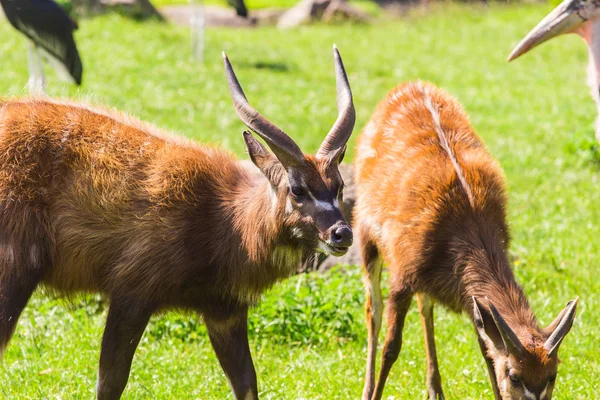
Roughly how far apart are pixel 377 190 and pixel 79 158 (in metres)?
2.21

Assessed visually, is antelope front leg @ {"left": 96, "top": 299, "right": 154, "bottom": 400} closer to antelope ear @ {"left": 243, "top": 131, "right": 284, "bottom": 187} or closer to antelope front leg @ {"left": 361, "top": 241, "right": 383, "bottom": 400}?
antelope ear @ {"left": 243, "top": 131, "right": 284, "bottom": 187}

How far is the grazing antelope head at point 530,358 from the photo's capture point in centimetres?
516

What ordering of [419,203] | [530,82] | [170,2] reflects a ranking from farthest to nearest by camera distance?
[170,2]
[530,82]
[419,203]

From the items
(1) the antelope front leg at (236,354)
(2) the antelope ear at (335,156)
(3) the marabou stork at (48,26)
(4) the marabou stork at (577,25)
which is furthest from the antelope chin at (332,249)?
(3) the marabou stork at (48,26)

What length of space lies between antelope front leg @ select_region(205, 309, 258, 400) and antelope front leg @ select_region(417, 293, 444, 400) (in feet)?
4.49

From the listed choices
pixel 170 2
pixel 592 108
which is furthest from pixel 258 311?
pixel 170 2

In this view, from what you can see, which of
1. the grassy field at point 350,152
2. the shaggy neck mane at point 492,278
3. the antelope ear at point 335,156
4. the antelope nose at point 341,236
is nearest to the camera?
the antelope nose at point 341,236

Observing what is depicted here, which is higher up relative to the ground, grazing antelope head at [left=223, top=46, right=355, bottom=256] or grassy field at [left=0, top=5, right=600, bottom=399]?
grazing antelope head at [left=223, top=46, right=355, bottom=256]

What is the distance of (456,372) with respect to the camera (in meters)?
7.00

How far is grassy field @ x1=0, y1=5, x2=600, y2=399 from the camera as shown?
22.2 ft

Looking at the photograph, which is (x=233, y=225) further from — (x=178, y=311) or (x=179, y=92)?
(x=179, y=92)

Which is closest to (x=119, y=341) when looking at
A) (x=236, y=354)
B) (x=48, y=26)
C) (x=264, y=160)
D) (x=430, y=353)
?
(x=236, y=354)

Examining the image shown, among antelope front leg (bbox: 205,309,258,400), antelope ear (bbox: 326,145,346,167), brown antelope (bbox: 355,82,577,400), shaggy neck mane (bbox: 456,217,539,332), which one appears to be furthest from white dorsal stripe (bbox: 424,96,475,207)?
antelope front leg (bbox: 205,309,258,400)

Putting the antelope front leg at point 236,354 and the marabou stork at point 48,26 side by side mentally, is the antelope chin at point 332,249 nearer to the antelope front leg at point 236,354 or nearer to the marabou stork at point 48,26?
the antelope front leg at point 236,354
